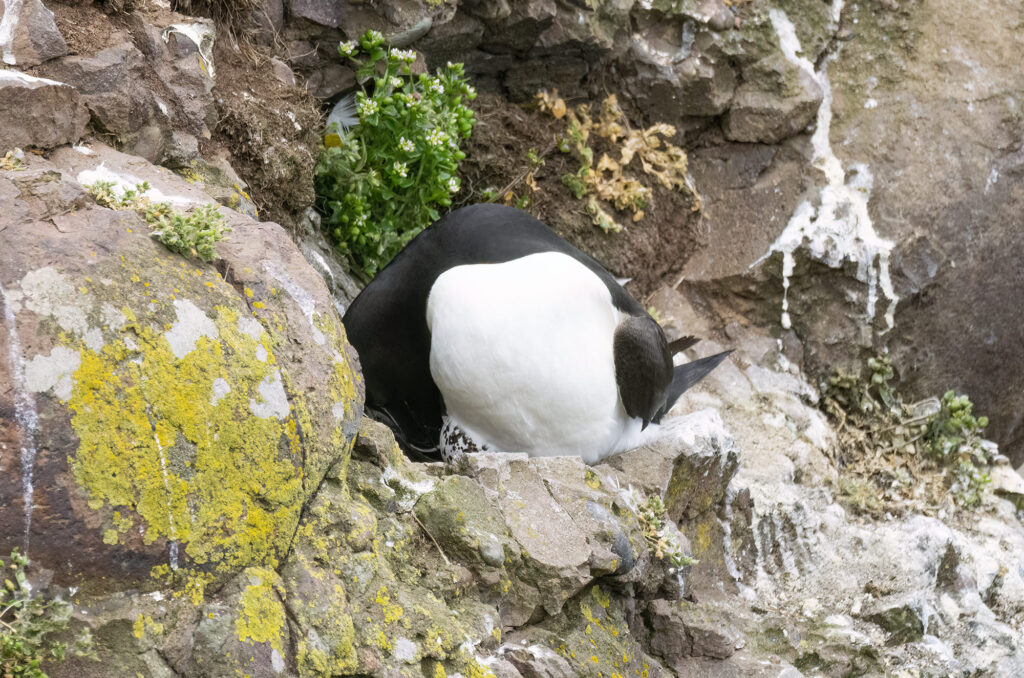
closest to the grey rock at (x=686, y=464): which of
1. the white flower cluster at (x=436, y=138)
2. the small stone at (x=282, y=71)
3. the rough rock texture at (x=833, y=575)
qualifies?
the rough rock texture at (x=833, y=575)

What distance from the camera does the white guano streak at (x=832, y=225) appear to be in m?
6.63

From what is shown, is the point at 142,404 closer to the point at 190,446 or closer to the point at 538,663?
the point at 190,446

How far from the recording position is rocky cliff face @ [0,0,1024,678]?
2.43 m

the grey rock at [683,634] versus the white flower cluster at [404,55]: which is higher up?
the white flower cluster at [404,55]

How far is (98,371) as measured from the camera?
7.89 ft

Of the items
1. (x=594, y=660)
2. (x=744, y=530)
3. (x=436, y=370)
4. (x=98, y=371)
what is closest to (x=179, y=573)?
(x=98, y=371)

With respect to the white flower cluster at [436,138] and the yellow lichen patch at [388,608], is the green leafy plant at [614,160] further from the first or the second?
the yellow lichen patch at [388,608]

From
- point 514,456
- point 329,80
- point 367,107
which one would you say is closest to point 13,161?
point 514,456

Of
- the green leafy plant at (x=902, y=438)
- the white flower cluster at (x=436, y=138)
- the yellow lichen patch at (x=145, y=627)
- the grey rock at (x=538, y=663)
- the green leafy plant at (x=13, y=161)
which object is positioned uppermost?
the green leafy plant at (x=13, y=161)

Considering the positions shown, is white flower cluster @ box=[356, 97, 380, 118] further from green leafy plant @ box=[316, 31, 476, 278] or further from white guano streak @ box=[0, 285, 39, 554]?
white guano streak @ box=[0, 285, 39, 554]

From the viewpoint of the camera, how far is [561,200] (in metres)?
6.63

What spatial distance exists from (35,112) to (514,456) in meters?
1.83

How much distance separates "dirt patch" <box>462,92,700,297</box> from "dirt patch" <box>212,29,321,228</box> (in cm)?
147

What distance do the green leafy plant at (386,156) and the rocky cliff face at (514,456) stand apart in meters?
0.19
